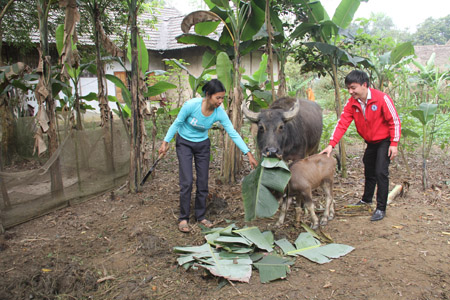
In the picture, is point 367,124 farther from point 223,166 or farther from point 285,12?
point 285,12

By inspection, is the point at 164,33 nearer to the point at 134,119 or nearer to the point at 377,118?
the point at 134,119

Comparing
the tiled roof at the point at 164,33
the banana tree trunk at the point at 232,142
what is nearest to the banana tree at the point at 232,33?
the banana tree trunk at the point at 232,142

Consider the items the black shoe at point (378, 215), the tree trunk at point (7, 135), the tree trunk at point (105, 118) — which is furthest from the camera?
the tree trunk at point (7, 135)

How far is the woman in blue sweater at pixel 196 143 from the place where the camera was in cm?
406

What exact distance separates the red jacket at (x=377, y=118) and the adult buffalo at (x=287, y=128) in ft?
2.23

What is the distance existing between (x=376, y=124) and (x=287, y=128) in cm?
121

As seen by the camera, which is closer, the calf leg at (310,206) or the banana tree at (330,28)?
the calf leg at (310,206)

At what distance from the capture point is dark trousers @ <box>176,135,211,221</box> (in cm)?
A: 420

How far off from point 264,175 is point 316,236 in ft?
3.11

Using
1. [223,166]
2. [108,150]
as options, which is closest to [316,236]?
[223,166]

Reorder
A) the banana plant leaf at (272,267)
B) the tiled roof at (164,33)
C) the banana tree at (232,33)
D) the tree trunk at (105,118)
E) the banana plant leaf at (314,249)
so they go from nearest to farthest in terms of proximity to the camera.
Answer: the banana plant leaf at (272,267)
the banana plant leaf at (314,249)
the banana tree at (232,33)
the tree trunk at (105,118)
the tiled roof at (164,33)

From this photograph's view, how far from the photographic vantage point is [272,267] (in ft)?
10.5

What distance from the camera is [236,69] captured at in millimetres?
5629

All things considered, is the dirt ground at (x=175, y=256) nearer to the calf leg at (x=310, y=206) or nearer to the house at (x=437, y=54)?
the calf leg at (x=310, y=206)
